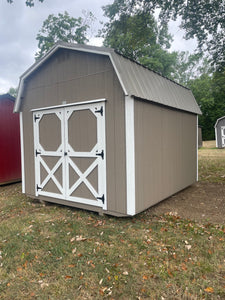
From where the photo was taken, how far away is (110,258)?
285 centimetres

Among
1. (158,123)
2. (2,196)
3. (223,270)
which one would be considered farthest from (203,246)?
(2,196)

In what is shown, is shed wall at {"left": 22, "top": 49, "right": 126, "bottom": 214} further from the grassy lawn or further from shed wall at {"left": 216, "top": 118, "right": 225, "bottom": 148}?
shed wall at {"left": 216, "top": 118, "right": 225, "bottom": 148}

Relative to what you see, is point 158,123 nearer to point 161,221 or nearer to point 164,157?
point 164,157

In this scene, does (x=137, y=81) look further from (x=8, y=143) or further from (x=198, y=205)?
(x=8, y=143)

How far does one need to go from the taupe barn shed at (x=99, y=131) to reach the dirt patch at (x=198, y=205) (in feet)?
0.95

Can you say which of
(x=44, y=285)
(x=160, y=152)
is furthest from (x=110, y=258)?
(x=160, y=152)

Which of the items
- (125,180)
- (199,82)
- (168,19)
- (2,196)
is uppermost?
(199,82)

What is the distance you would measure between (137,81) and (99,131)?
3.96 ft

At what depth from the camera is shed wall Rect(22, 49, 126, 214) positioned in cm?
394

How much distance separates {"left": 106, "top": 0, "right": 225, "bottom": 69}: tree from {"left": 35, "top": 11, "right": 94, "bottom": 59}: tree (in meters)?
15.0

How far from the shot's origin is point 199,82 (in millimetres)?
31844

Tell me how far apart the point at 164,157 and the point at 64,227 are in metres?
2.65

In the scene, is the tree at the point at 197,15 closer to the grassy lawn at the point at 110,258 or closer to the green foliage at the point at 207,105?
the grassy lawn at the point at 110,258

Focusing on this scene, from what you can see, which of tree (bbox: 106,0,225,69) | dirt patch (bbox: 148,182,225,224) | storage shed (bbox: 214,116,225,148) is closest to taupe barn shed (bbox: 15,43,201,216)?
dirt patch (bbox: 148,182,225,224)
